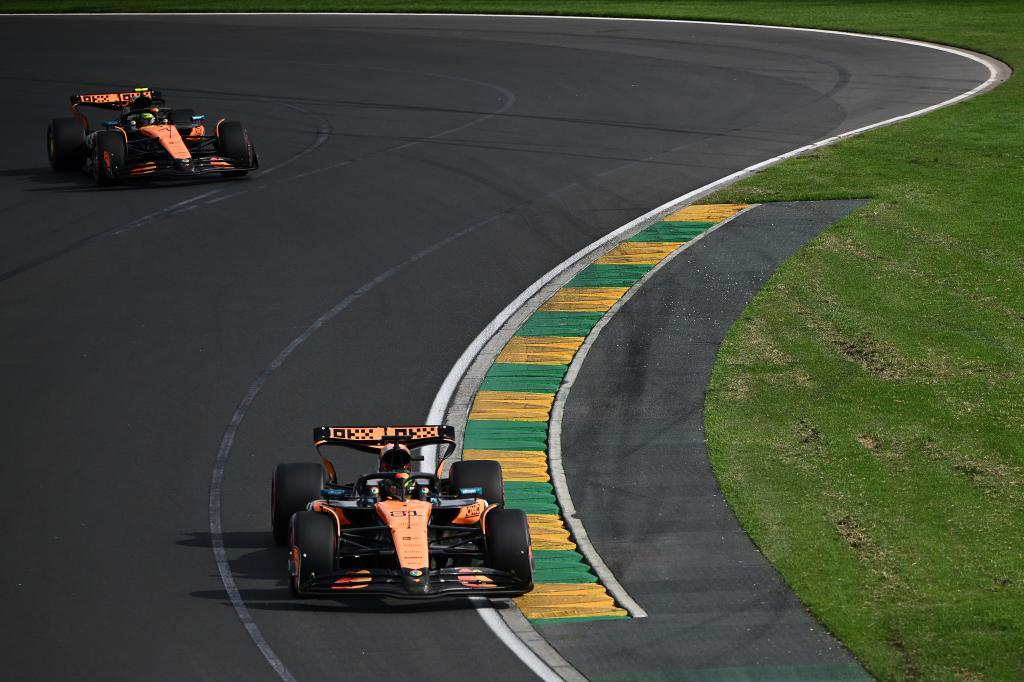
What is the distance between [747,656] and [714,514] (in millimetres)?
2936

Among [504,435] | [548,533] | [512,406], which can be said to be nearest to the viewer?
[548,533]

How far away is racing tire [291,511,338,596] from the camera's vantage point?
1288 cm

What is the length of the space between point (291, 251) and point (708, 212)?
749cm

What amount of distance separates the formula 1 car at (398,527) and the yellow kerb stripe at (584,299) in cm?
732

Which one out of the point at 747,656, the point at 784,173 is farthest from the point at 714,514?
the point at 784,173

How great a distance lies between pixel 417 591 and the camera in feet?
41.7

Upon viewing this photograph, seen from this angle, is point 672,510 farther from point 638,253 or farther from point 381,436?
point 638,253

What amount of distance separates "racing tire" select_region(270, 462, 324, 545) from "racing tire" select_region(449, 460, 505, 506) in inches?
51.1

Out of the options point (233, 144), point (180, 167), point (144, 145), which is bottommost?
point (180, 167)

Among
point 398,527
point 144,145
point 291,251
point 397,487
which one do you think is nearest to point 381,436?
point 397,487

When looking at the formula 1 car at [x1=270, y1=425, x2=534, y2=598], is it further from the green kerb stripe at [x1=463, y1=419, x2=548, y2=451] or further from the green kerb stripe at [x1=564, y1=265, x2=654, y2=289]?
the green kerb stripe at [x1=564, y1=265, x2=654, y2=289]

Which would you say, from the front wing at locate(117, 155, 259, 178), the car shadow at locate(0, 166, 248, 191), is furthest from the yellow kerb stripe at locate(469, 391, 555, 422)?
the car shadow at locate(0, 166, 248, 191)

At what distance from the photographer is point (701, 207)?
1054 inches

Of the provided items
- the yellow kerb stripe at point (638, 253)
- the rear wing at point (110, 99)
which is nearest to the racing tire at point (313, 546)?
the yellow kerb stripe at point (638, 253)
